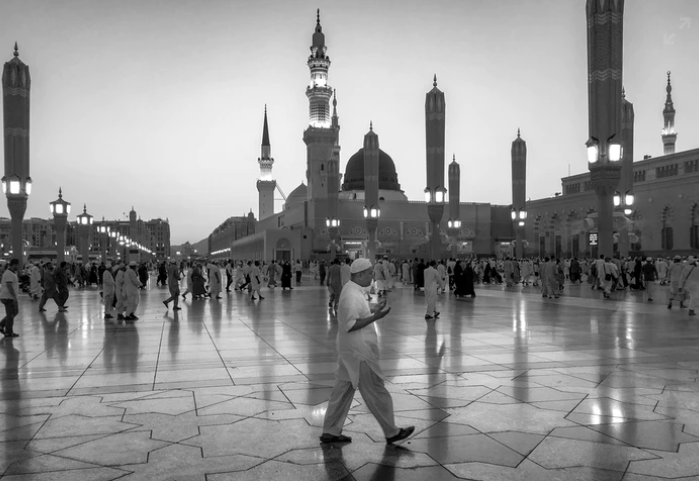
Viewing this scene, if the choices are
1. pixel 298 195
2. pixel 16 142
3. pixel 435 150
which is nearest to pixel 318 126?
pixel 298 195

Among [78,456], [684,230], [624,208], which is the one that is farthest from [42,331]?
[684,230]

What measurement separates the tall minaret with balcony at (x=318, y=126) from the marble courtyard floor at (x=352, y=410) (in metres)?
60.3

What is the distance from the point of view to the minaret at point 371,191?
37000 mm

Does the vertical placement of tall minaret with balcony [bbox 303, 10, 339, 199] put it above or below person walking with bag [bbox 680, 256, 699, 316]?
above

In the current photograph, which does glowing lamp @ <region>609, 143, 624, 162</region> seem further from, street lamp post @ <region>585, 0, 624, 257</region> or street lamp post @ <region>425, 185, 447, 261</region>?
street lamp post @ <region>425, 185, 447, 261</region>

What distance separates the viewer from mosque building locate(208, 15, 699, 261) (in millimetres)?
30250

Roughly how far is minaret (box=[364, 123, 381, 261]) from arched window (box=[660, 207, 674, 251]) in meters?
21.3

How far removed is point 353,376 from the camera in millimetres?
4223

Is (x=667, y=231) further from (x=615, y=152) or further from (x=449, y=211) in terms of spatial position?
(x=615, y=152)

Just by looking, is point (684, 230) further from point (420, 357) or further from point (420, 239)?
point (420, 357)

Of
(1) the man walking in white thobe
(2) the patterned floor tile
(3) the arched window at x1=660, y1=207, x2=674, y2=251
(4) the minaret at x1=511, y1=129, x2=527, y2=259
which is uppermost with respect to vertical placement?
(4) the minaret at x1=511, y1=129, x2=527, y2=259

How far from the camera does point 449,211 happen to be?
152ft

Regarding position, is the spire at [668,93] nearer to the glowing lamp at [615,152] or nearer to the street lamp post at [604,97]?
the street lamp post at [604,97]

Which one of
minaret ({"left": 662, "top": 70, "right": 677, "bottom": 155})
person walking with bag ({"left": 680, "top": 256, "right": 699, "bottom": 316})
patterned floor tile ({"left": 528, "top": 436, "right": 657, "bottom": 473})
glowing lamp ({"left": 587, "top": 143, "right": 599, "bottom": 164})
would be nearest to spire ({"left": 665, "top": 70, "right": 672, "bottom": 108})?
minaret ({"left": 662, "top": 70, "right": 677, "bottom": 155})
